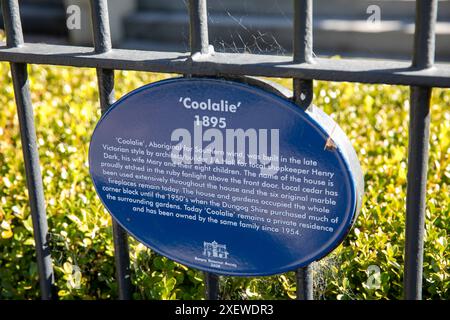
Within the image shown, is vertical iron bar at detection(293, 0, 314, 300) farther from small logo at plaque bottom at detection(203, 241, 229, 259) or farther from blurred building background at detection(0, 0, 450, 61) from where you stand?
blurred building background at detection(0, 0, 450, 61)

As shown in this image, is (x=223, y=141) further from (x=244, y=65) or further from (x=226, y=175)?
(x=244, y=65)

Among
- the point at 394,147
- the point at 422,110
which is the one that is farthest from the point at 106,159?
the point at 394,147

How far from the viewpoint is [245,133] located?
5.51 ft

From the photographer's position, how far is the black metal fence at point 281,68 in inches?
60.2

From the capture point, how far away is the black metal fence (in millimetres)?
1528

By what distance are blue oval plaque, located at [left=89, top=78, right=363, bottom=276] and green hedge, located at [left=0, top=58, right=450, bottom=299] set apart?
7.6 inches

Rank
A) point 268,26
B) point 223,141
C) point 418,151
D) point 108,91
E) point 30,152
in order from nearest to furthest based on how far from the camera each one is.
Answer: point 418,151 < point 223,141 < point 108,91 < point 30,152 < point 268,26

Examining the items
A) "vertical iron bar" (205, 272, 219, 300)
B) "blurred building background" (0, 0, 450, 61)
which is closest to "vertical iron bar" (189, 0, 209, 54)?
"vertical iron bar" (205, 272, 219, 300)

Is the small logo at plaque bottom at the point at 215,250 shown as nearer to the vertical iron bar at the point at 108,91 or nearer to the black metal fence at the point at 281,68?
the black metal fence at the point at 281,68

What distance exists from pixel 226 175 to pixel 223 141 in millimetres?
95

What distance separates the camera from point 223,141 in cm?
171

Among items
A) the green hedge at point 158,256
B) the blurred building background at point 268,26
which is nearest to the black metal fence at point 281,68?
the green hedge at point 158,256

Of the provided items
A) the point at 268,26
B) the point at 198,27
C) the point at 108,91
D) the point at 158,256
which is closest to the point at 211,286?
the point at 158,256

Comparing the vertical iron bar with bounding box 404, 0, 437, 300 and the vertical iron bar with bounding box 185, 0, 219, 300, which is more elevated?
the vertical iron bar with bounding box 185, 0, 219, 300
